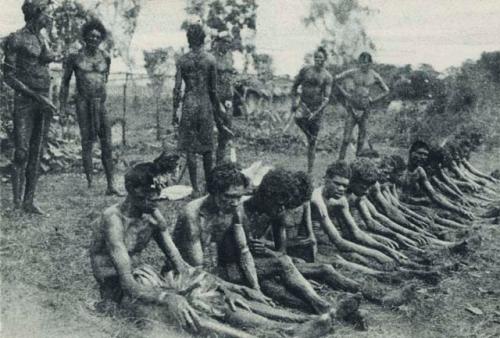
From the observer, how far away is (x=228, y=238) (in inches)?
180

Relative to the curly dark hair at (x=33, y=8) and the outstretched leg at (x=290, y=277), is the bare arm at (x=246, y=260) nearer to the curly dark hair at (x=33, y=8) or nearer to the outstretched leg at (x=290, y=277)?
the outstretched leg at (x=290, y=277)

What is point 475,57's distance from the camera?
750 inches

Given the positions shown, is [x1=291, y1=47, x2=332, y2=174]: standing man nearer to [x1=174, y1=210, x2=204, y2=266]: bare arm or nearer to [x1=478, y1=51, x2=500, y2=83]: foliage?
[x1=174, y1=210, x2=204, y2=266]: bare arm

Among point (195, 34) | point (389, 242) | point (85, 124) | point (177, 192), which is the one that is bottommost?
point (389, 242)

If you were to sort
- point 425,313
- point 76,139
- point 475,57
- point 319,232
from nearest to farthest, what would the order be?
point 425,313 → point 319,232 → point 76,139 → point 475,57

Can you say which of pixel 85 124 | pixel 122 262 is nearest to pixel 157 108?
pixel 85 124

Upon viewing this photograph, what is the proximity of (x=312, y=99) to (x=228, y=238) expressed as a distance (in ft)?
19.2

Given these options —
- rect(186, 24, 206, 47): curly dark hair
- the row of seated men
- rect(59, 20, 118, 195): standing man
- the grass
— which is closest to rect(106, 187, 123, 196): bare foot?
rect(59, 20, 118, 195): standing man

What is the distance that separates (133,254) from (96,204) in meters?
3.01

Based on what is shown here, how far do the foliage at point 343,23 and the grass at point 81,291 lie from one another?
934 inches

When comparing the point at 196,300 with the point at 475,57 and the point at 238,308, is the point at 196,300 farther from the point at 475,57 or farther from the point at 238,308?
the point at 475,57

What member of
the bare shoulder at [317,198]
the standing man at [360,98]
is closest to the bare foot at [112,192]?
the bare shoulder at [317,198]

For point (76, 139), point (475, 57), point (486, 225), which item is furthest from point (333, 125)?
point (486, 225)

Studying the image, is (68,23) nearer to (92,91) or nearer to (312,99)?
(312,99)
